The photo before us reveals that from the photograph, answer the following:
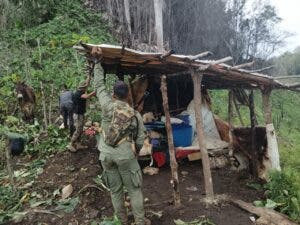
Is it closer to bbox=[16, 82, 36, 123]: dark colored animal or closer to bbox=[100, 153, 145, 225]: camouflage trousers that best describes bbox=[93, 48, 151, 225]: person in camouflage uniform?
bbox=[100, 153, 145, 225]: camouflage trousers

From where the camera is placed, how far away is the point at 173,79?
9414 mm

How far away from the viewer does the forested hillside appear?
756cm

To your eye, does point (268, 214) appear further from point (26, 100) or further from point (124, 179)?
point (26, 100)

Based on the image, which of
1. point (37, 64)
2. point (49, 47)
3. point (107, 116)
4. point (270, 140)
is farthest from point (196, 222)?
point (49, 47)

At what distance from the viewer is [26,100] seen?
36.4 feet

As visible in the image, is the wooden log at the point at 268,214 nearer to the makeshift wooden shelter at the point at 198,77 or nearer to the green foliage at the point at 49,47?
the makeshift wooden shelter at the point at 198,77

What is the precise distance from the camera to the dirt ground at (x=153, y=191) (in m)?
6.20

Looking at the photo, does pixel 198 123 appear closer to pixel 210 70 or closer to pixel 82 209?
pixel 210 70

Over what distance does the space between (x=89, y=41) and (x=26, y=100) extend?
5.88 metres

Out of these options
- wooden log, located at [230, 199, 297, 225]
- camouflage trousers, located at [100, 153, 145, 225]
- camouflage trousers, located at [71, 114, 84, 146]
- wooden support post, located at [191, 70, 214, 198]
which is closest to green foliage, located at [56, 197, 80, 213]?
camouflage trousers, located at [100, 153, 145, 225]

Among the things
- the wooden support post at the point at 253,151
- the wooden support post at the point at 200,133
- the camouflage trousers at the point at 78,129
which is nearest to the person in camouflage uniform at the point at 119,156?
the wooden support post at the point at 200,133

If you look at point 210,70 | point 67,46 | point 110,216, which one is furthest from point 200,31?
point 110,216

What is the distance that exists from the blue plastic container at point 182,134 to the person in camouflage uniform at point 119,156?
3.44 metres

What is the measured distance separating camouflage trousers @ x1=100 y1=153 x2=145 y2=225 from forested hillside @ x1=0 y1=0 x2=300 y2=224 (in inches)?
69.3
